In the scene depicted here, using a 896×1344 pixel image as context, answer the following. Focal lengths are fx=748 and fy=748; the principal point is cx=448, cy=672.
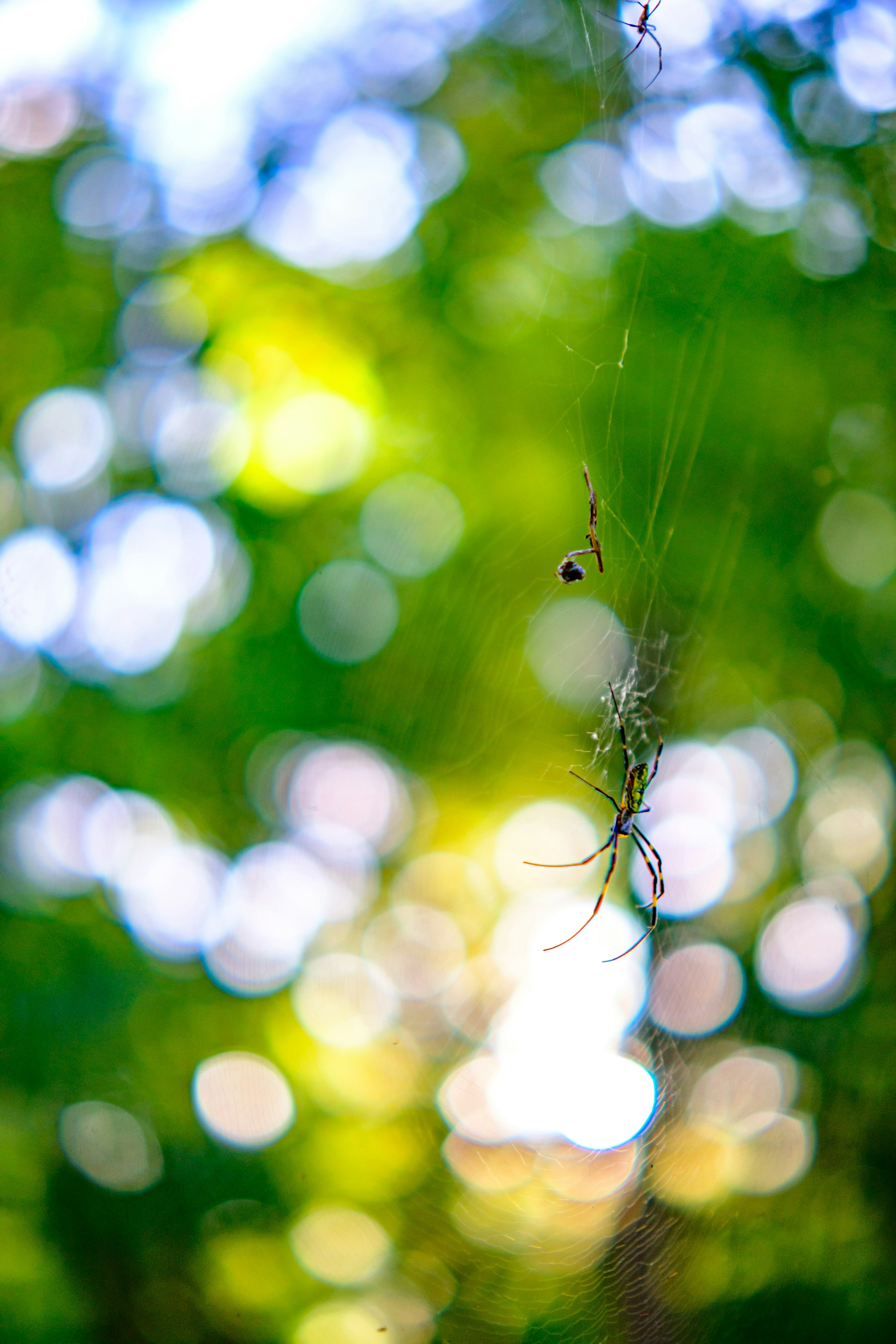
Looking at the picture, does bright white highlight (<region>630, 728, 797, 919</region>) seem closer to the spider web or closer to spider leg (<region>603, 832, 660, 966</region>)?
the spider web

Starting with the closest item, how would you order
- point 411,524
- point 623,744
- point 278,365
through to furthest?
point 623,744, point 278,365, point 411,524

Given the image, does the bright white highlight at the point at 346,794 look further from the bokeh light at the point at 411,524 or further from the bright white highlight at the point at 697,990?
the bright white highlight at the point at 697,990

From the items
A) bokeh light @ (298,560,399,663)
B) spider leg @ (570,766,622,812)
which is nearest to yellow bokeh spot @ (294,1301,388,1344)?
bokeh light @ (298,560,399,663)

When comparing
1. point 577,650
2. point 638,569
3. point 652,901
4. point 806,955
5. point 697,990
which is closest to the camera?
point 652,901

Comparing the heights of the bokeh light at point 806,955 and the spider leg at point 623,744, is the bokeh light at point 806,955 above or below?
below

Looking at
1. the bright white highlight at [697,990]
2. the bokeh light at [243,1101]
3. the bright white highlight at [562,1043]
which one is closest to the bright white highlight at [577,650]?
the bright white highlight at [562,1043]

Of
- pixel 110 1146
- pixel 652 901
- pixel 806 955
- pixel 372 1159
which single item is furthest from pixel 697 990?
pixel 110 1146

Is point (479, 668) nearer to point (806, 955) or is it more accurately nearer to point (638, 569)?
point (638, 569)

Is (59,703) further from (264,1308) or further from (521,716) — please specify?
(264,1308)
